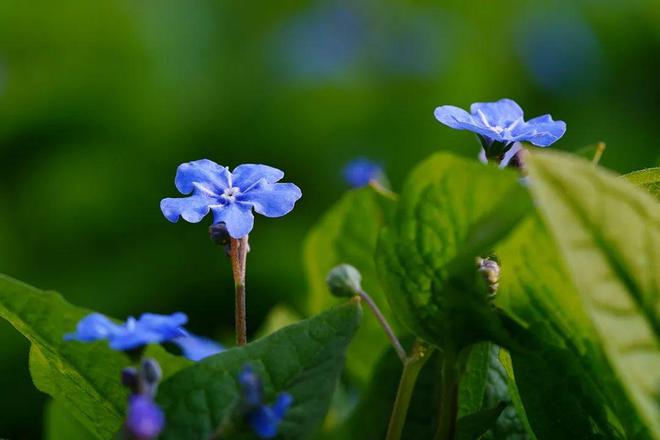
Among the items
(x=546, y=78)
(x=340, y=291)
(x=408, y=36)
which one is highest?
(x=408, y=36)

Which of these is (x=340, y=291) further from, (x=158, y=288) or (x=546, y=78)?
(x=546, y=78)

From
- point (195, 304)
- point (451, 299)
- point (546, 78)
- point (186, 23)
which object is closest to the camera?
point (451, 299)

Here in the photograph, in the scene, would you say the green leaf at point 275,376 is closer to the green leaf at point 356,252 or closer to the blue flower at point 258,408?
the blue flower at point 258,408

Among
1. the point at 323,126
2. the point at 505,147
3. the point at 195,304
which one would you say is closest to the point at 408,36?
the point at 323,126

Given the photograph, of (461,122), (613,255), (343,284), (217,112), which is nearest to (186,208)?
(343,284)

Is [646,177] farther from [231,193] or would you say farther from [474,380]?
[231,193]

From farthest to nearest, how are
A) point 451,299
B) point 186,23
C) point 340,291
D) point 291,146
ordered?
point 186,23 → point 291,146 → point 340,291 → point 451,299

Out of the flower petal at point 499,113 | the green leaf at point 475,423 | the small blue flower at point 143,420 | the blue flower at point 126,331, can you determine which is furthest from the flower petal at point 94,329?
the flower petal at point 499,113
